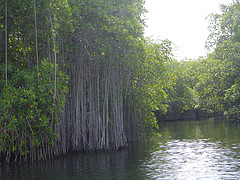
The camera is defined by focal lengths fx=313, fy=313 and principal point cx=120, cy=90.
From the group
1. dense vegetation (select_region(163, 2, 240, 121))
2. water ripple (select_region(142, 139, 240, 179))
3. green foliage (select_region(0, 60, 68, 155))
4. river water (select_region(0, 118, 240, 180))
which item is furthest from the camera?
dense vegetation (select_region(163, 2, 240, 121))

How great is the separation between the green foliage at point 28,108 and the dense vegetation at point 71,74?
37 millimetres

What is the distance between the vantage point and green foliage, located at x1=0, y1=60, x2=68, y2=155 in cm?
1162

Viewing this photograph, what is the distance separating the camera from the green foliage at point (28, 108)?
38.1 ft

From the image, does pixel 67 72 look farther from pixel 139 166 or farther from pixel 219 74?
pixel 219 74

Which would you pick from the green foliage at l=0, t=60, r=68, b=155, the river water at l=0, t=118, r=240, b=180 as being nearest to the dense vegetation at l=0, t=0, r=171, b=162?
the green foliage at l=0, t=60, r=68, b=155

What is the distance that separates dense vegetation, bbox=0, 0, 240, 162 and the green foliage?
0.04 meters

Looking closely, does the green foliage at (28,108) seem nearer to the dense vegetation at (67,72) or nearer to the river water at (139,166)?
the dense vegetation at (67,72)

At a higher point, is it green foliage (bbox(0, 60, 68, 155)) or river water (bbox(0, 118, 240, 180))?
green foliage (bbox(0, 60, 68, 155))

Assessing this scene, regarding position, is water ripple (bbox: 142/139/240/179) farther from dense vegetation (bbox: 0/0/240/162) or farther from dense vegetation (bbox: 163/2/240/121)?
dense vegetation (bbox: 163/2/240/121)

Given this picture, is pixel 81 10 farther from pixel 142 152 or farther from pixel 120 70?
pixel 142 152

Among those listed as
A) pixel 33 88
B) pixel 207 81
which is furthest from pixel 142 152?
pixel 207 81

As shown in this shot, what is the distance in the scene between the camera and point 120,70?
16.2 meters

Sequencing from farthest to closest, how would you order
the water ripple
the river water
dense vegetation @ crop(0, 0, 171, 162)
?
dense vegetation @ crop(0, 0, 171, 162) → the river water → the water ripple

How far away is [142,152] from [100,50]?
5.30 m
